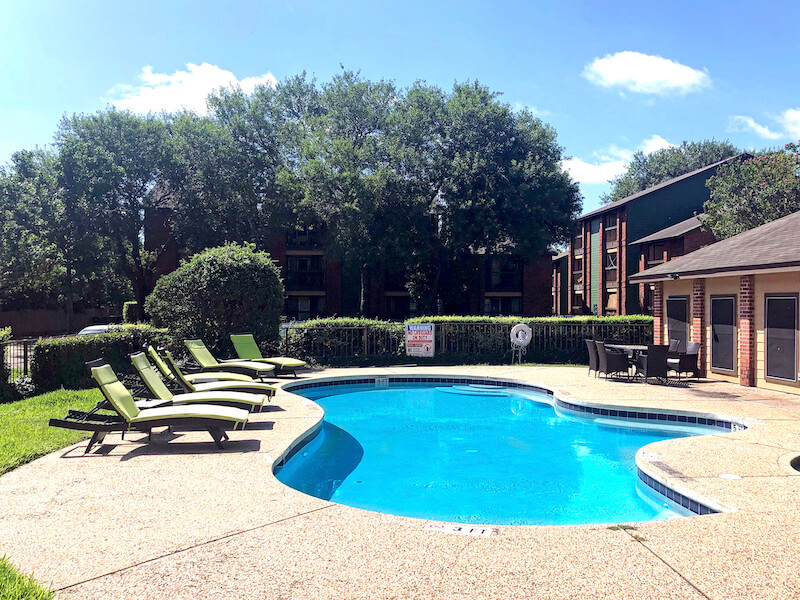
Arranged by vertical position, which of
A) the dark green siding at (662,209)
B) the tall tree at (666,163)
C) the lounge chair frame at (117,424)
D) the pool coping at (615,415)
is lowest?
the pool coping at (615,415)

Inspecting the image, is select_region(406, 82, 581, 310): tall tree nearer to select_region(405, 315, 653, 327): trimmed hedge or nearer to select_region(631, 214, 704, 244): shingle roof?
select_region(631, 214, 704, 244): shingle roof

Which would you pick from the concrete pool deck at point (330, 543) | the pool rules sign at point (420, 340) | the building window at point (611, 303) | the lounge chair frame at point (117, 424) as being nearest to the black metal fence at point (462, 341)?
the pool rules sign at point (420, 340)

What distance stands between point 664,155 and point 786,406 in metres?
58.2

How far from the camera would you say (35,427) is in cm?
862

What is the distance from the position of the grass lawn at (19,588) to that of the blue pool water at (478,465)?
3737mm

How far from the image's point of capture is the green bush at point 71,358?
40.8 feet

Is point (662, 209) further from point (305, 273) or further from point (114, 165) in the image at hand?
point (114, 165)

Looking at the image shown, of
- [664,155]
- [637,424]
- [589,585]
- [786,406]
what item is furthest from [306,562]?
[664,155]

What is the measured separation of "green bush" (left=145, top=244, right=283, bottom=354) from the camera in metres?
17.7

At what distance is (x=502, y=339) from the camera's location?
2016 centimetres

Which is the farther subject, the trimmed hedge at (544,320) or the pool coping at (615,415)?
the trimmed hedge at (544,320)

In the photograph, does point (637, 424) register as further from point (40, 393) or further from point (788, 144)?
point (788, 144)

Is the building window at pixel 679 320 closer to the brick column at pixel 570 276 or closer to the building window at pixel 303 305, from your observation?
the building window at pixel 303 305

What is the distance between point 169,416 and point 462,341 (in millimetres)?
13757
